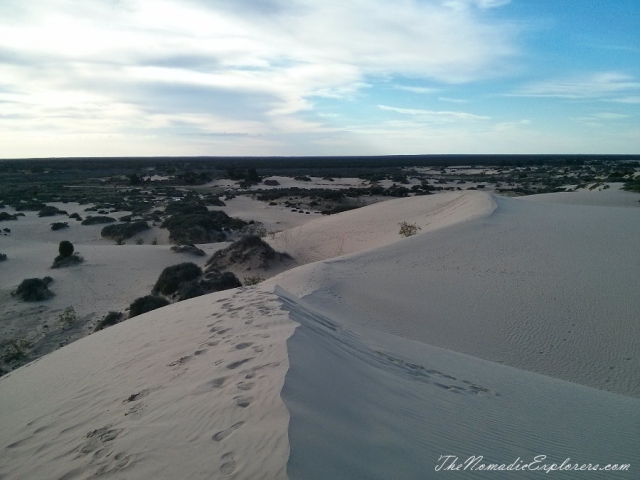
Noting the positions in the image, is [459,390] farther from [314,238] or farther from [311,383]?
[314,238]

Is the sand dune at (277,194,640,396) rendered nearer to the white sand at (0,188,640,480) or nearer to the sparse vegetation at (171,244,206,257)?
the white sand at (0,188,640,480)

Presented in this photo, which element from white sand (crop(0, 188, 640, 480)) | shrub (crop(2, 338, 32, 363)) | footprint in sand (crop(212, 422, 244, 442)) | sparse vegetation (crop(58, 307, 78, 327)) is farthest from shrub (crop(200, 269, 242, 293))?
footprint in sand (crop(212, 422, 244, 442))

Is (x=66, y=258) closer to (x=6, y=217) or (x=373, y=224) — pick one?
(x=373, y=224)

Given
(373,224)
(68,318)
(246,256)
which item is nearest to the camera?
(68,318)

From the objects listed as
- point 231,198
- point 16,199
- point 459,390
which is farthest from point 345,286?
point 16,199

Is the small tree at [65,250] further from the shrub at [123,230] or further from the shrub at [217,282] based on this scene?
the shrub at [217,282]

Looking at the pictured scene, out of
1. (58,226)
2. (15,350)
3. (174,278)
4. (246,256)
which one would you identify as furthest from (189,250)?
(58,226)
